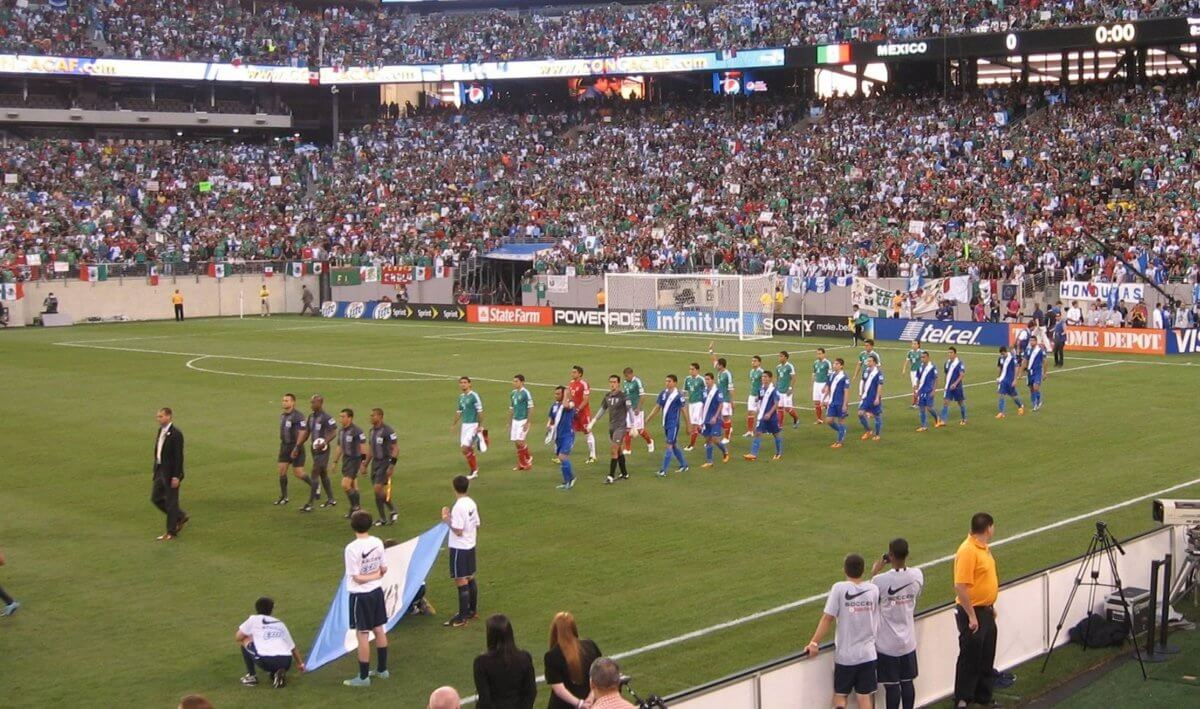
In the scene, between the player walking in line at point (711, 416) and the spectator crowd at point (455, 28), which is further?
the spectator crowd at point (455, 28)

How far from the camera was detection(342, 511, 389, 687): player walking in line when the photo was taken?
499 inches

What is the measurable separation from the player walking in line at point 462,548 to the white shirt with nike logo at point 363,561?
1812 mm

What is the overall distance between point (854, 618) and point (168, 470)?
457 inches

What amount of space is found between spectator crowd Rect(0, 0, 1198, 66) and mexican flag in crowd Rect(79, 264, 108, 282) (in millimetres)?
16396

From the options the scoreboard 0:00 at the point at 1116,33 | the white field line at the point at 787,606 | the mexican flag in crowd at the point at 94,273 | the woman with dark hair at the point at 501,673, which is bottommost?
the white field line at the point at 787,606

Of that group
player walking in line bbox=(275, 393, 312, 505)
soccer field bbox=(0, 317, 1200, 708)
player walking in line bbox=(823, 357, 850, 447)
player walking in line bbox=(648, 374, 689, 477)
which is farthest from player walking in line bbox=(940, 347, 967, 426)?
player walking in line bbox=(275, 393, 312, 505)

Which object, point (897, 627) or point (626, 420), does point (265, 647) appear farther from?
point (626, 420)

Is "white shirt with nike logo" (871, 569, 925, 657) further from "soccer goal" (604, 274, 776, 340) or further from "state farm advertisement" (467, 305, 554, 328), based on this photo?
"state farm advertisement" (467, 305, 554, 328)

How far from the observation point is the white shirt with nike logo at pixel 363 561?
1267cm

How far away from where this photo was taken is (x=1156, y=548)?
14133 millimetres

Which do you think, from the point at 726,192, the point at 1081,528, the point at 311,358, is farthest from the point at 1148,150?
the point at 1081,528

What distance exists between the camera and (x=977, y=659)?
11.6 metres

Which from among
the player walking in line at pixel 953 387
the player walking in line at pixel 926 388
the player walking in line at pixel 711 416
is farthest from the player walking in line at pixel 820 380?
the player walking in line at pixel 711 416

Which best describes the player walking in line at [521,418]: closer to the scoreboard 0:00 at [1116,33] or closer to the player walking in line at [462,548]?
the player walking in line at [462,548]
